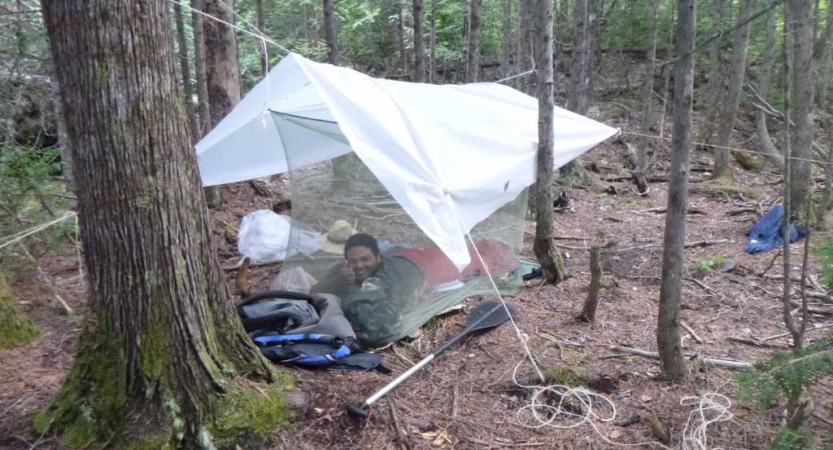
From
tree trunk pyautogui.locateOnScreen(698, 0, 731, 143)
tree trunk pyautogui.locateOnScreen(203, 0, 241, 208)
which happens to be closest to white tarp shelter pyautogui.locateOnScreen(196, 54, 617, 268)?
tree trunk pyautogui.locateOnScreen(203, 0, 241, 208)

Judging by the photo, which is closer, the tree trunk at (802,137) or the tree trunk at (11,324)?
the tree trunk at (11,324)

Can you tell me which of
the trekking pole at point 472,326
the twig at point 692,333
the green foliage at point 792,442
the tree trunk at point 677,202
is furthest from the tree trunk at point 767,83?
the green foliage at point 792,442

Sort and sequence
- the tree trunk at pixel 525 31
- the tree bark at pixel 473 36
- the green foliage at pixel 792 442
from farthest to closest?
the tree trunk at pixel 525 31
the tree bark at pixel 473 36
the green foliage at pixel 792 442

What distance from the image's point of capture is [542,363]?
336cm

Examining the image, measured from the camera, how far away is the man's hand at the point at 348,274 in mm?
3998

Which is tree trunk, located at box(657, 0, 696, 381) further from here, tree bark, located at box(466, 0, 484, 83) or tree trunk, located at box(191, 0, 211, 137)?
tree bark, located at box(466, 0, 484, 83)

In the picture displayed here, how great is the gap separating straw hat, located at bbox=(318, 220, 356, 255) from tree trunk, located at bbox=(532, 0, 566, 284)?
154 centimetres

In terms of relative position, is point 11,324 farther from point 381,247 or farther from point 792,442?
point 792,442

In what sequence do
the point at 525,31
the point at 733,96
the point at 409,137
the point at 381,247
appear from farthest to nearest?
the point at 525,31 → the point at 733,96 → the point at 381,247 → the point at 409,137

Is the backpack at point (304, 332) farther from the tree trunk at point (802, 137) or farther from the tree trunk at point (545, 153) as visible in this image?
the tree trunk at point (802, 137)

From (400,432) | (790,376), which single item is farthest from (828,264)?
(400,432)

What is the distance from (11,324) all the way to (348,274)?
195cm

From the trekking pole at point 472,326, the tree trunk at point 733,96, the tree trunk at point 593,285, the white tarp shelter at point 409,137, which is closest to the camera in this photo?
the trekking pole at point 472,326

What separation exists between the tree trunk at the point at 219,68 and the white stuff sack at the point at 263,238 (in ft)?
4.43
